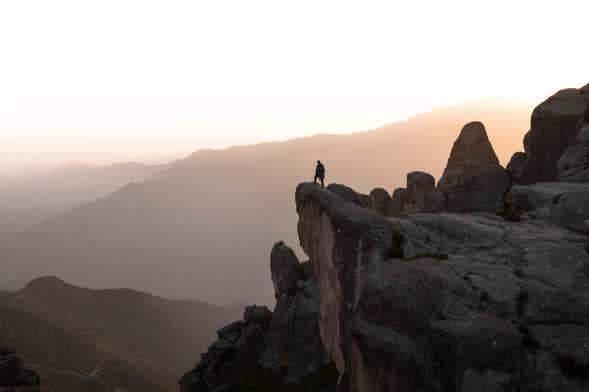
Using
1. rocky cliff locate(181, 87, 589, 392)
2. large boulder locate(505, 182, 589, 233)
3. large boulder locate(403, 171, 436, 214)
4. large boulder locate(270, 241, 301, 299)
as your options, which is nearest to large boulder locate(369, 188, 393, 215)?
large boulder locate(403, 171, 436, 214)

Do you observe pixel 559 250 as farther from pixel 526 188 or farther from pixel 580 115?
pixel 580 115

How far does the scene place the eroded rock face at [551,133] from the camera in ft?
204

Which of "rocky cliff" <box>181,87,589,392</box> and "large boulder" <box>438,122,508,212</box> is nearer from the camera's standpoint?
"rocky cliff" <box>181,87,589,392</box>

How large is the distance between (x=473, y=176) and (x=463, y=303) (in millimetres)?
48894

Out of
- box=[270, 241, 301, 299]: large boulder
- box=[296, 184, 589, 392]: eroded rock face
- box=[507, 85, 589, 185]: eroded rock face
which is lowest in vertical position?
box=[270, 241, 301, 299]: large boulder

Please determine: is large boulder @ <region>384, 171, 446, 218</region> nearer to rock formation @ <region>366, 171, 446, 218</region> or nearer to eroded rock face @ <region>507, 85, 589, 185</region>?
rock formation @ <region>366, 171, 446, 218</region>

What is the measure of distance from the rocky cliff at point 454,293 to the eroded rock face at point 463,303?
A: 7 cm

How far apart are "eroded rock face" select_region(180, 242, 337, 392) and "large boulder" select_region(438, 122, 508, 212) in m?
25.5

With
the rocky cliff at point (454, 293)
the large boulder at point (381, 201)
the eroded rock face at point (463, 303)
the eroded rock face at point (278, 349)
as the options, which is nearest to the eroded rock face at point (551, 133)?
the rocky cliff at point (454, 293)

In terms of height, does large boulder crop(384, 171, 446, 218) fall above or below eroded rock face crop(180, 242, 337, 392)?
above

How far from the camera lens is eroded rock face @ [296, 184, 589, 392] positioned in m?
25.5

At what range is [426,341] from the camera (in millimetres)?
26984

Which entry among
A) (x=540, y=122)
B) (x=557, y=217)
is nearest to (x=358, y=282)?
(x=557, y=217)

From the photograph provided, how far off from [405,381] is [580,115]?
51108mm
